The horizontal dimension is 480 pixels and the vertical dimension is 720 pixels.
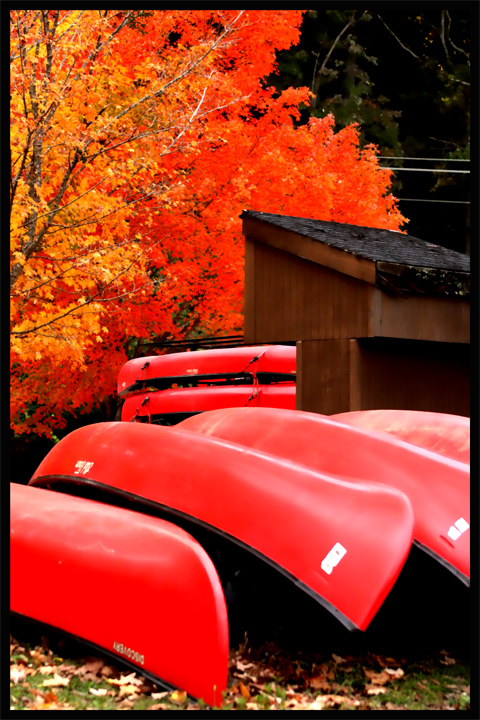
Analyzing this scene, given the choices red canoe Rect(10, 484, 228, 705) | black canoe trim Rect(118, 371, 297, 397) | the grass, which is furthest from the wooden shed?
red canoe Rect(10, 484, 228, 705)

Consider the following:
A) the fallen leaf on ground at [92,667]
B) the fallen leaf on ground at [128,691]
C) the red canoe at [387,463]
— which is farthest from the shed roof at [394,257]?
the fallen leaf on ground at [128,691]

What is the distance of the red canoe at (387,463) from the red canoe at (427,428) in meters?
0.59

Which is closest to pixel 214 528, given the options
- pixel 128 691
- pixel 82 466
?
pixel 128 691

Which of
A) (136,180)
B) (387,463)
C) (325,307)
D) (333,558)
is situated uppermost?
(136,180)

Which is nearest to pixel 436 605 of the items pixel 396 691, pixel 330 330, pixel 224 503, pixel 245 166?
pixel 396 691

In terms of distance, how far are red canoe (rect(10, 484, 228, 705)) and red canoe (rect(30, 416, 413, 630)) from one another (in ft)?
1.60

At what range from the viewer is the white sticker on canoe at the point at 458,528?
5.57 meters

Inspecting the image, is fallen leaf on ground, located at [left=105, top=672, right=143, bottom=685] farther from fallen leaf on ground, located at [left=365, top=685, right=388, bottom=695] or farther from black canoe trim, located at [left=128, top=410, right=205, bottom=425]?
black canoe trim, located at [left=128, top=410, right=205, bottom=425]

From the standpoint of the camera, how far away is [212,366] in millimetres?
12445

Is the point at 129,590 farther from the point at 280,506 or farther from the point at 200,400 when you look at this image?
the point at 200,400

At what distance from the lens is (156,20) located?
13.8m

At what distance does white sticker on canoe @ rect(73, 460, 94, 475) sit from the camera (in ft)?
21.4

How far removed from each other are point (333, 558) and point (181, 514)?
126cm
